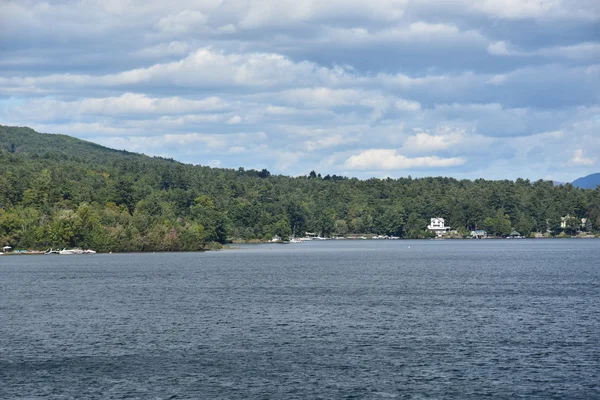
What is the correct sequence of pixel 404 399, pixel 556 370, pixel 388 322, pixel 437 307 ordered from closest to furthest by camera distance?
pixel 404 399 → pixel 556 370 → pixel 388 322 → pixel 437 307

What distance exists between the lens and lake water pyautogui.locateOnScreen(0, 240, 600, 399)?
148ft

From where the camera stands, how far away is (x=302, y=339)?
197 ft

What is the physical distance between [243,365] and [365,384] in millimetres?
9626

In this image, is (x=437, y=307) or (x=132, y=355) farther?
(x=437, y=307)

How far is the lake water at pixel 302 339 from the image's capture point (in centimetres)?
4525

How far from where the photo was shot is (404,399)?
42.1m

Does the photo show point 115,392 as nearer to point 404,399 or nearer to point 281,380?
point 281,380

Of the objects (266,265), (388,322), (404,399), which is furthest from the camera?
(266,265)

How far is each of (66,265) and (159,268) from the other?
81.2ft

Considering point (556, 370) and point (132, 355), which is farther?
point (132, 355)

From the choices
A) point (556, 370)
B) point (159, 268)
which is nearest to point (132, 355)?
point (556, 370)

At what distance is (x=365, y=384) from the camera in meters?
45.5

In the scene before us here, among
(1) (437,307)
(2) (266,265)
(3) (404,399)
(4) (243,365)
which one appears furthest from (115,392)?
(2) (266,265)

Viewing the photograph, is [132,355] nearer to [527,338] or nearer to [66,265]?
[527,338]
